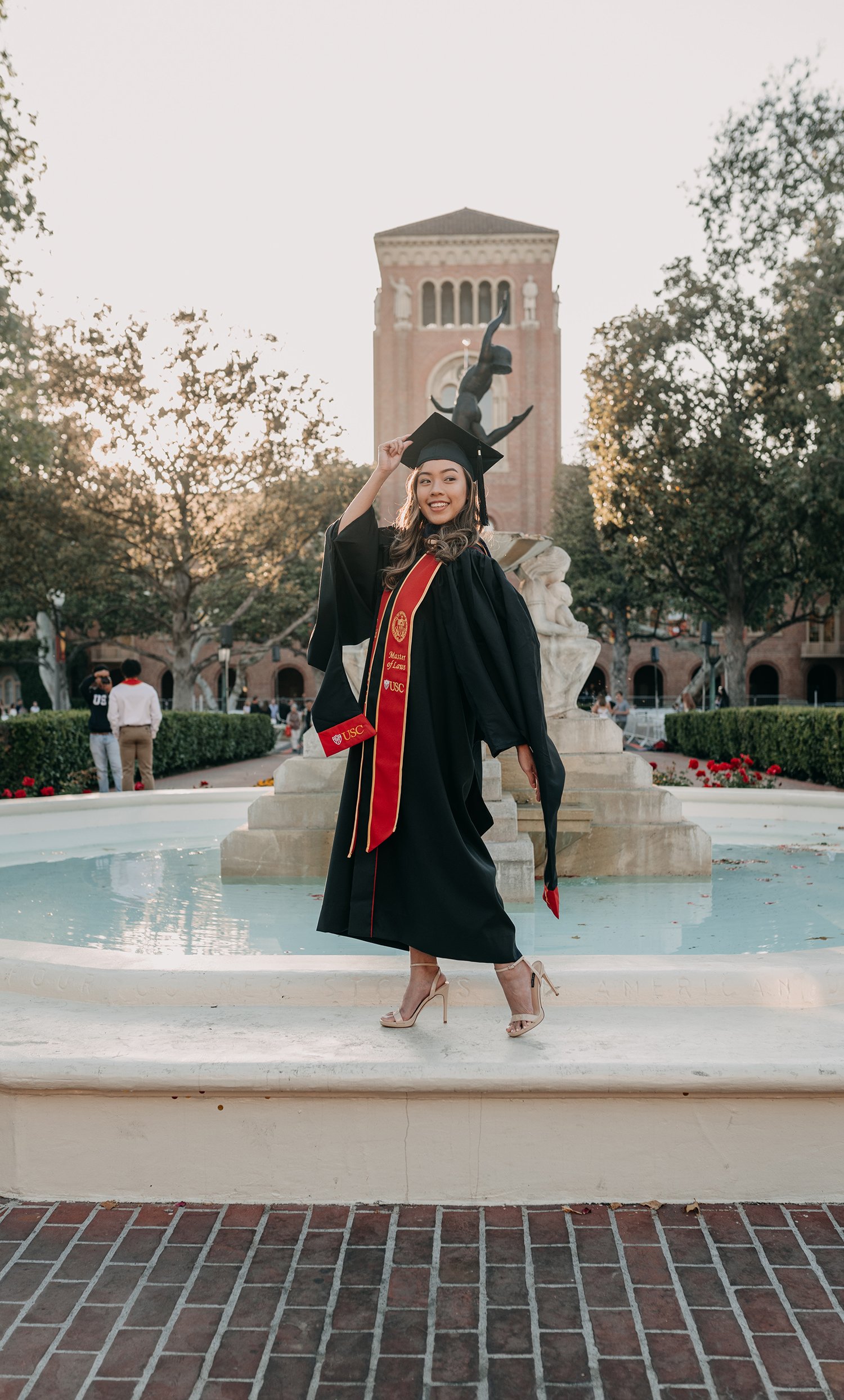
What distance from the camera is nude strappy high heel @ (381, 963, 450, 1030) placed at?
3018 mm

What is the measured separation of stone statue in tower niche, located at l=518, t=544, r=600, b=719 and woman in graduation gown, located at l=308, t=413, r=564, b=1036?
3.66m

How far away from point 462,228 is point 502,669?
52.2m

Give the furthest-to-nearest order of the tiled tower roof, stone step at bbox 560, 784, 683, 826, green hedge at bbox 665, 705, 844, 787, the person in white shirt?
the tiled tower roof
green hedge at bbox 665, 705, 844, 787
the person in white shirt
stone step at bbox 560, 784, 683, 826

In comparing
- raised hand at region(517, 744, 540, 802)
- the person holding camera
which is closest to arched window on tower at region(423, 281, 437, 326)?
the person holding camera

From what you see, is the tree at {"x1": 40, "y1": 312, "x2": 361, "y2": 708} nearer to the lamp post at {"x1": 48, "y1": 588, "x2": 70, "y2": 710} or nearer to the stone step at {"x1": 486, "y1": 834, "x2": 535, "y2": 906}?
the lamp post at {"x1": 48, "y1": 588, "x2": 70, "y2": 710}

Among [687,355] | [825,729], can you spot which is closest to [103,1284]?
[825,729]

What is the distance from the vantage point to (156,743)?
18391 millimetres

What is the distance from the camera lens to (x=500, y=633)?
307cm

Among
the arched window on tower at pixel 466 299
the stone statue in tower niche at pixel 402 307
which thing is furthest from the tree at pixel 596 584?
the stone statue in tower niche at pixel 402 307

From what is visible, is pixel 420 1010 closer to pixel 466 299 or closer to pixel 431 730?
pixel 431 730

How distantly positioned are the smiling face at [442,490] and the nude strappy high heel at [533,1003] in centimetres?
126

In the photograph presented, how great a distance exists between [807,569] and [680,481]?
369 centimetres

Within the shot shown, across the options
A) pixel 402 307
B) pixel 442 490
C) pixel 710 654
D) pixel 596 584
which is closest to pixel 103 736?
pixel 442 490

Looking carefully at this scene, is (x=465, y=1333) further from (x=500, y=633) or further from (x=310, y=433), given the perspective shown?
(x=310, y=433)
